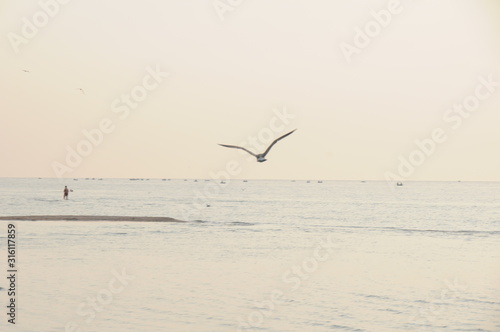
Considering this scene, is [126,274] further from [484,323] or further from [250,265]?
[484,323]

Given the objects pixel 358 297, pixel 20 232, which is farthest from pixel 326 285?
pixel 20 232

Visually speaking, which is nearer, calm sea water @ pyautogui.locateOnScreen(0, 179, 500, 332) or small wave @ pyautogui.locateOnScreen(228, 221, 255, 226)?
calm sea water @ pyautogui.locateOnScreen(0, 179, 500, 332)

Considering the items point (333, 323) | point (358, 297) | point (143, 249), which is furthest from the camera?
point (143, 249)

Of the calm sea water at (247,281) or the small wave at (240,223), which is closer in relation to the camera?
the calm sea water at (247,281)

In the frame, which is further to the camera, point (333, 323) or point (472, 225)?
point (472, 225)

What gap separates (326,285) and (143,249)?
51.0 ft

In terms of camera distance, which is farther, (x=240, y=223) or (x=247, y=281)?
(x=240, y=223)

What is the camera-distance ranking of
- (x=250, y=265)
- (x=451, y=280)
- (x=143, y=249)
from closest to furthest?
(x=451, y=280), (x=250, y=265), (x=143, y=249)

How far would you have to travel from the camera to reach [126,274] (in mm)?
33219

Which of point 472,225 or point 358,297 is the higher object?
point 472,225

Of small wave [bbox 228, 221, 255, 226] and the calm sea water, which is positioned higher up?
small wave [bbox 228, 221, 255, 226]

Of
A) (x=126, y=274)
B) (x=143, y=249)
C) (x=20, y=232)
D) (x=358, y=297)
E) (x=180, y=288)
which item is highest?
(x=20, y=232)

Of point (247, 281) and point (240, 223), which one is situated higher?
point (240, 223)

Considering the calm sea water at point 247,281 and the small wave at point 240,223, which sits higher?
the small wave at point 240,223
